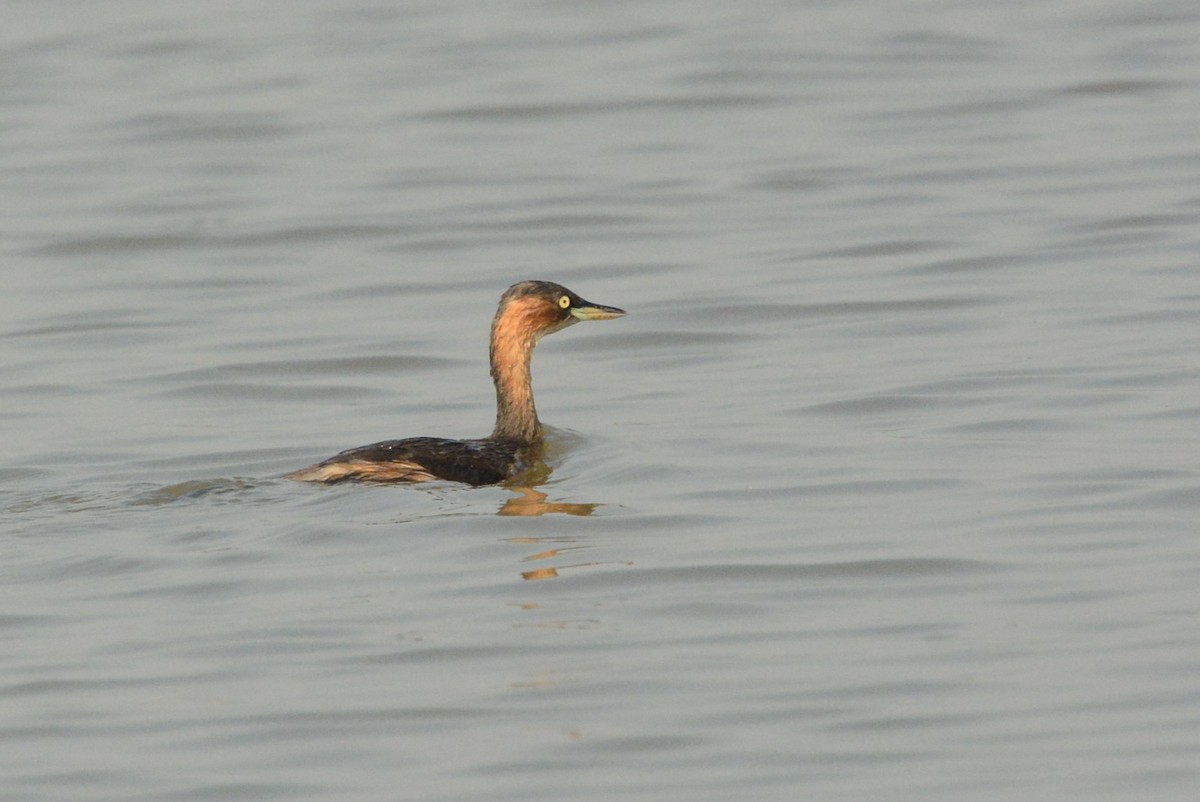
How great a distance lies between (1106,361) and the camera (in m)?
11.8

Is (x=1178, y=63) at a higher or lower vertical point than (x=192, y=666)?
higher

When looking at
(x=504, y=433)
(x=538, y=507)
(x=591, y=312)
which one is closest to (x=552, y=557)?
(x=538, y=507)

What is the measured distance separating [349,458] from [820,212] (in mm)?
6756

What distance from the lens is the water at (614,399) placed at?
22.3 feet

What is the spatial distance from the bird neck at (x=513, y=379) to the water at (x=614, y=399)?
0.28 meters

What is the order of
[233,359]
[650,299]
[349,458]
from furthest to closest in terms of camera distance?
[650,299]
[233,359]
[349,458]

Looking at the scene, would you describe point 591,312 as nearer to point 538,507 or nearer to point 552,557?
point 538,507

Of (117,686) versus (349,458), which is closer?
(117,686)

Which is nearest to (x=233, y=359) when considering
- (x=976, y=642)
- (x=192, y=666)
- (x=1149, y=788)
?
(x=192, y=666)

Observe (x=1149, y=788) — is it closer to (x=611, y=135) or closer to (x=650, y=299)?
(x=650, y=299)

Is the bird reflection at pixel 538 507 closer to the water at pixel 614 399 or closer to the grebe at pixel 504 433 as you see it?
the water at pixel 614 399

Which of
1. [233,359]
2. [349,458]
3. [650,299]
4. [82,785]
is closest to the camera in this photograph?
[82,785]

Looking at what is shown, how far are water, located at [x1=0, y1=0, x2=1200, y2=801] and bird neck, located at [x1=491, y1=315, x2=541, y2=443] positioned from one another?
284 mm

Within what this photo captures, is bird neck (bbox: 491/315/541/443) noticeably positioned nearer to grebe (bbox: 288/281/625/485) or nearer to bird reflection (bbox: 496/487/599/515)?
grebe (bbox: 288/281/625/485)
